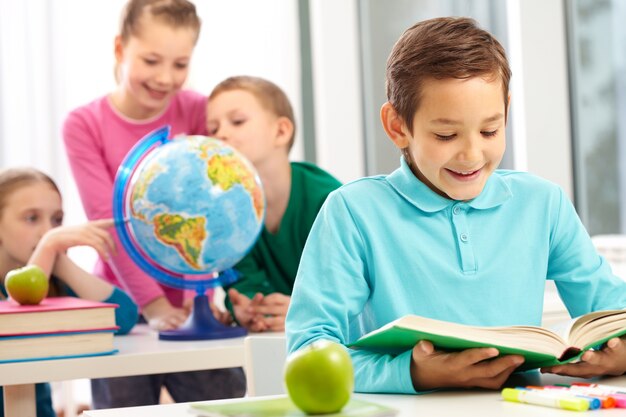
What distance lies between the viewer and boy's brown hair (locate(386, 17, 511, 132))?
56.6 inches

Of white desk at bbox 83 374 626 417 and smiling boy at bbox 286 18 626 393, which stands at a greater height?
smiling boy at bbox 286 18 626 393

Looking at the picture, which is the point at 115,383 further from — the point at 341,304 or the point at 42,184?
the point at 341,304

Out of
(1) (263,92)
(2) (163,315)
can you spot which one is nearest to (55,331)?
(2) (163,315)

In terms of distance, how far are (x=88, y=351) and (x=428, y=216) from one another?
897 mm

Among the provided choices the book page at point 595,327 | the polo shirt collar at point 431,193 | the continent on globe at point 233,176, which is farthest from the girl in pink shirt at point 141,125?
the book page at point 595,327

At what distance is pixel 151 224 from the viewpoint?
2.26 meters

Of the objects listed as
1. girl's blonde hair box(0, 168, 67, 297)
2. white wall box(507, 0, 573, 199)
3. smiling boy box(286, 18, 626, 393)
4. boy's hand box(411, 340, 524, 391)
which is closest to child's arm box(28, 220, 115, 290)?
girl's blonde hair box(0, 168, 67, 297)

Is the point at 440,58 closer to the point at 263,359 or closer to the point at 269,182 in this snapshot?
the point at 263,359

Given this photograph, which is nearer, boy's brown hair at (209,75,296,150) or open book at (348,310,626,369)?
open book at (348,310,626,369)

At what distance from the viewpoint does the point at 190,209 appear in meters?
2.25

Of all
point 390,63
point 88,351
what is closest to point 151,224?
point 88,351

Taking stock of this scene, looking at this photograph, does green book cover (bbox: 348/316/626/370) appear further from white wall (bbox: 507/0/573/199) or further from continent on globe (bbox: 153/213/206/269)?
white wall (bbox: 507/0/573/199)

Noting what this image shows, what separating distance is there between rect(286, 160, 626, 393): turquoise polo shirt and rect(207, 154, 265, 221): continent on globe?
2.48 feet

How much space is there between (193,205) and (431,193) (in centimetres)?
85
